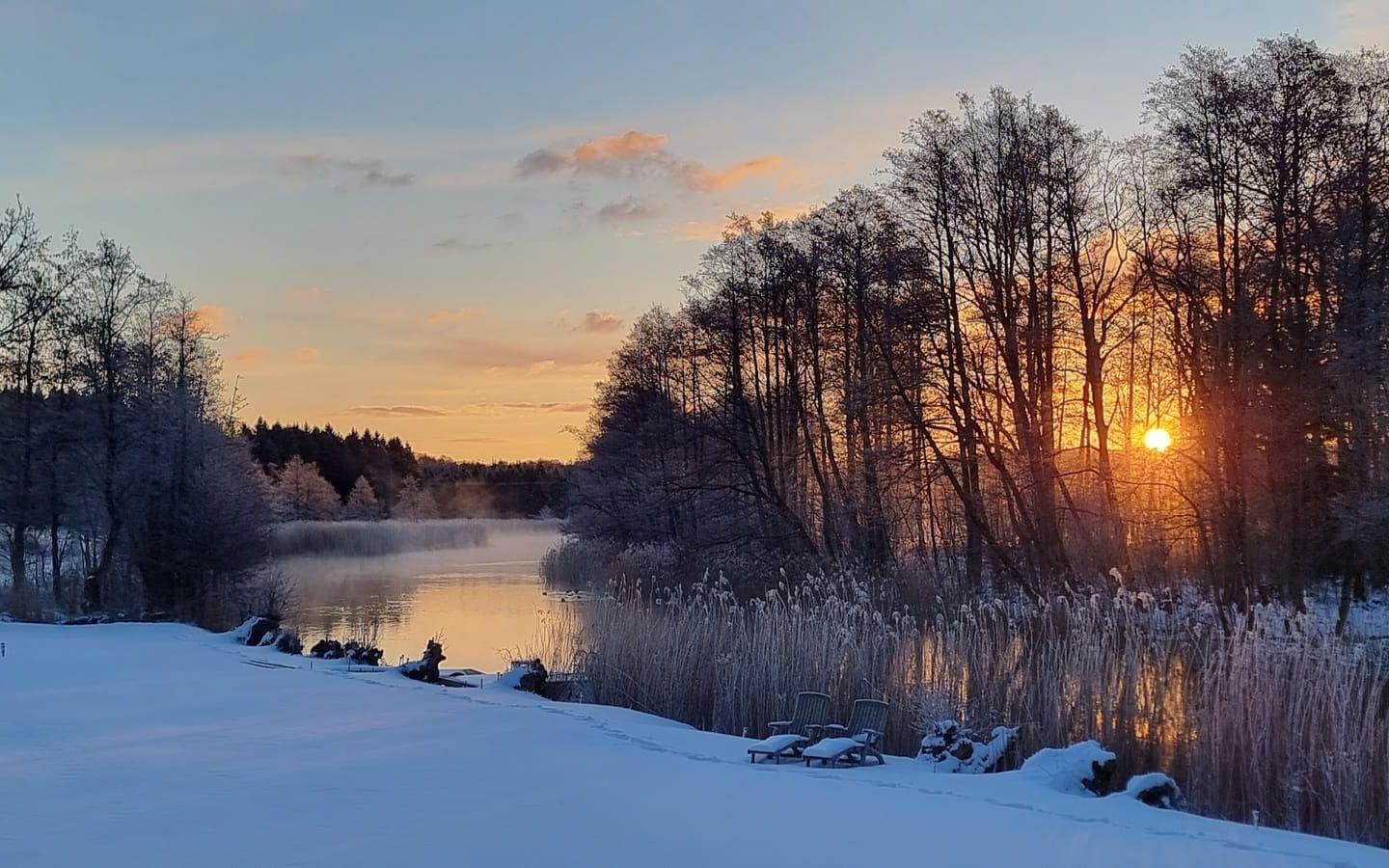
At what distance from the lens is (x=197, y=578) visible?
25.0m

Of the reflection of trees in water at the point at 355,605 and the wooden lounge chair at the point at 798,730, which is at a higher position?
Answer: the wooden lounge chair at the point at 798,730

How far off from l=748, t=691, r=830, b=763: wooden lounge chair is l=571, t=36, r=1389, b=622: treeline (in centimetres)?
809

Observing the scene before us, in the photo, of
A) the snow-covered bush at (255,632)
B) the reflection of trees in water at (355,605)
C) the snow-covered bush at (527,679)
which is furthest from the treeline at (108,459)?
the snow-covered bush at (527,679)

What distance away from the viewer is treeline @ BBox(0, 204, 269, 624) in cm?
2442

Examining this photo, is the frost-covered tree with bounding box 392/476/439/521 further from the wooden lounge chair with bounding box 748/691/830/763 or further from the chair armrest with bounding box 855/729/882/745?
the chair armrest with bounding box 855/729/882/745

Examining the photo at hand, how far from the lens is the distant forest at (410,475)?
243 ft

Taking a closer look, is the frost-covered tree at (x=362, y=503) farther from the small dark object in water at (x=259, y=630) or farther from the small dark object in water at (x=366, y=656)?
the small dark object in water at (x=366, y=656)

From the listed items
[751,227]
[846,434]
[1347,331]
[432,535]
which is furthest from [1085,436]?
[432,535]

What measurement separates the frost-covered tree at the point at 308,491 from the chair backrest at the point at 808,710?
55614 mm

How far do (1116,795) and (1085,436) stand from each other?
53.0ft

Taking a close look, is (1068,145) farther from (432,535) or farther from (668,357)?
(432,535)

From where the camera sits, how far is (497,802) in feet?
21.6

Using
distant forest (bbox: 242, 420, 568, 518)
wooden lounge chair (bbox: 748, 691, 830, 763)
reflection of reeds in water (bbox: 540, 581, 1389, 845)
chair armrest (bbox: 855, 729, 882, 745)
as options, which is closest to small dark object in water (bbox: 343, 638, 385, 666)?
reflection of reeds in water (bbox: 540, 581, 1389, 845)

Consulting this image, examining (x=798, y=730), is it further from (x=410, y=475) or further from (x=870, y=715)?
(x=410, y=475)
